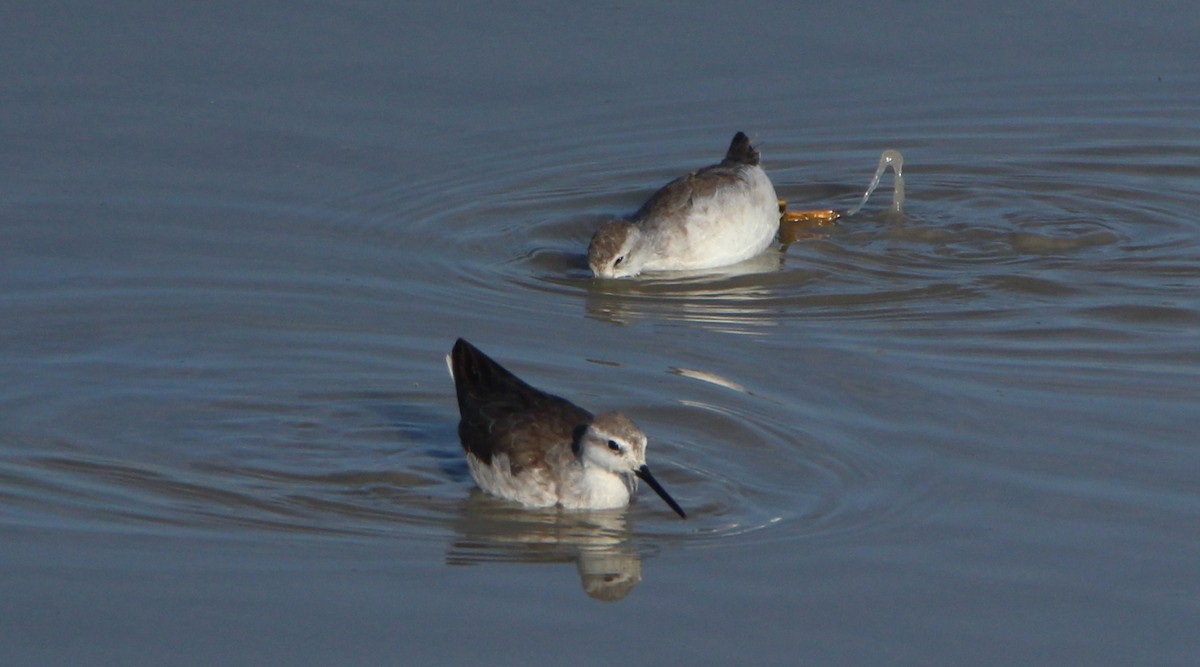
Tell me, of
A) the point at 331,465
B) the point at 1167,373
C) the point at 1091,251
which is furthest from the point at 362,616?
the point at 1091,251

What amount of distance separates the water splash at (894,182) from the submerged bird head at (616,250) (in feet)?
6.75

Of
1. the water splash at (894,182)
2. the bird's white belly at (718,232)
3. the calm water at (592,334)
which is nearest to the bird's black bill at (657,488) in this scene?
the calm water at (592,334)

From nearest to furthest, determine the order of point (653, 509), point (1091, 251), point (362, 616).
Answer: point (362, 616) → point (653, 509) → point (1091, 251)

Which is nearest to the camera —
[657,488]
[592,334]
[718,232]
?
[657,488]

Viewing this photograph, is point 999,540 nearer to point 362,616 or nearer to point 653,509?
point 653,509

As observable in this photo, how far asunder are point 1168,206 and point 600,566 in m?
7.15

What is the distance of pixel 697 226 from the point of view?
13.4 meters

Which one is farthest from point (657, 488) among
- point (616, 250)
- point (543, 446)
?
point (616, 250)

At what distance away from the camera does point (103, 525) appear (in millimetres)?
8664

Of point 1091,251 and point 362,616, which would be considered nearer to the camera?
point 362,616

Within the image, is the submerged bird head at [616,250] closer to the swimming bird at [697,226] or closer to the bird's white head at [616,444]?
the swimming bird at [697,226]

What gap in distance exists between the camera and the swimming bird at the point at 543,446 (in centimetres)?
899

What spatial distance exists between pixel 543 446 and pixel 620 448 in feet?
2.19

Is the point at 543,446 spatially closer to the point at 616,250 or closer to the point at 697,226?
the point at 616,250
